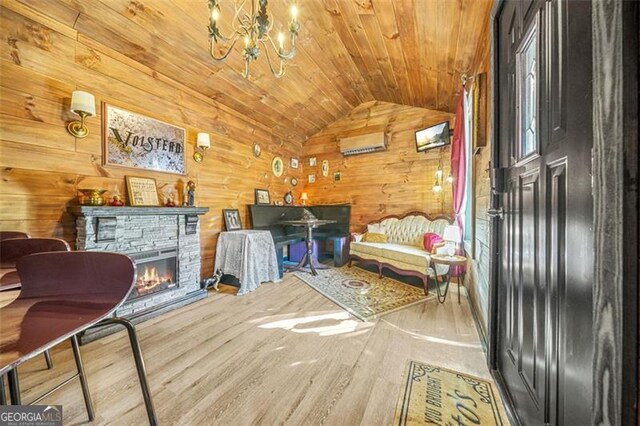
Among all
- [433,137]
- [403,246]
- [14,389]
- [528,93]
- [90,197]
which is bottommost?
[14,389]

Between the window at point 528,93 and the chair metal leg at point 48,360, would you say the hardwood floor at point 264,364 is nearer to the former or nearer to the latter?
the chair metal leg at point 48,360

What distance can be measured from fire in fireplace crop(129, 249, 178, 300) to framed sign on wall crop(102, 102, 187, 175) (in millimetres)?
994

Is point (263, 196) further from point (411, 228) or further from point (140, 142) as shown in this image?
point (411, 228)

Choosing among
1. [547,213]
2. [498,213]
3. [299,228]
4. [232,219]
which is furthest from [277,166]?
[547,213]

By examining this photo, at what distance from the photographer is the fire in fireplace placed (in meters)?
2.40

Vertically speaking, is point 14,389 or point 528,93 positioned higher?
point 528,93

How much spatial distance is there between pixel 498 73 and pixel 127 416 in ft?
9.58

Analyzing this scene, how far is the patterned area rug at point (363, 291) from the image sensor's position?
8.43 ft

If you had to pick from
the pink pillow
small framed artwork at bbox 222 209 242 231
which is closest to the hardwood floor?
the pink pillow

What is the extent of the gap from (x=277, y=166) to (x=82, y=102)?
310 centimetres

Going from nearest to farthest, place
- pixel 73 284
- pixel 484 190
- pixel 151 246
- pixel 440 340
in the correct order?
pixel 73 284 < pixel 440 340 < pixel 484 190 < pixel 151 246

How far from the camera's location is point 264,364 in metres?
1.65

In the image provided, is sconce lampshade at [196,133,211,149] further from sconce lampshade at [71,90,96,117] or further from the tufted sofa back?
the tufted sofa back

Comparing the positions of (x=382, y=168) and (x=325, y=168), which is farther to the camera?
(x=325, y=168)
